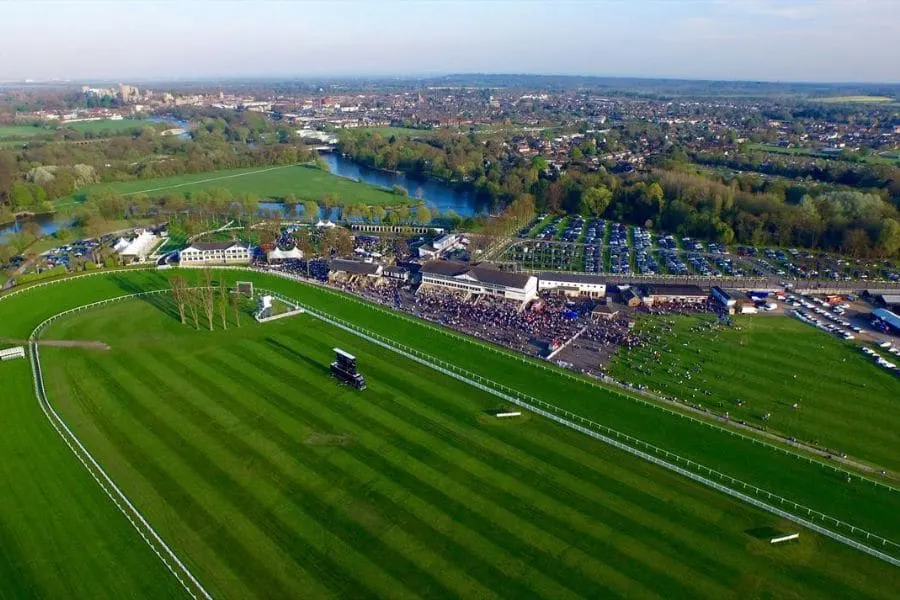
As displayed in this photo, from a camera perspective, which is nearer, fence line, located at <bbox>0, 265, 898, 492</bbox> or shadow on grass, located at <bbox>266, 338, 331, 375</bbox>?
fence line, located at <bbox>0, 265, 898, 492</bbox>

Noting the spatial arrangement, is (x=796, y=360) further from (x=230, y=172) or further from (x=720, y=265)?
(x=230, y=172)

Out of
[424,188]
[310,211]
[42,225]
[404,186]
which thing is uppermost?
[404,186]

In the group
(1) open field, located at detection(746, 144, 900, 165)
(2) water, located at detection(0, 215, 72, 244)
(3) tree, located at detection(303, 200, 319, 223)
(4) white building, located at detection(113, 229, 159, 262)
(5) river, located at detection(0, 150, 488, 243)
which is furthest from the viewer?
(1) open field, located at detection(746, 144, 900, 165)

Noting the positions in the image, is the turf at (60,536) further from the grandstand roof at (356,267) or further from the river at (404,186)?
the river at (404,186)

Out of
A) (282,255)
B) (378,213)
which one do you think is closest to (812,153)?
(378,213)

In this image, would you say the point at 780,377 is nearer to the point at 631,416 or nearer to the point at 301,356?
the point at 631,416

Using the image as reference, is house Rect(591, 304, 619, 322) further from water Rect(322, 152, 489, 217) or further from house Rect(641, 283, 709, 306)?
water Rect(322, 152, 489, 217)

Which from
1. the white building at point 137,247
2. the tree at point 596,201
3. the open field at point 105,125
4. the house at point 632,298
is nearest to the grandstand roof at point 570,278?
the house at point 632,298

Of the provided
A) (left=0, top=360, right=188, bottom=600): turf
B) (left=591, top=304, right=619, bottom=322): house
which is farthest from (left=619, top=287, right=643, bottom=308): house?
(left=0, top=360, right=188, bottom=600): turf
